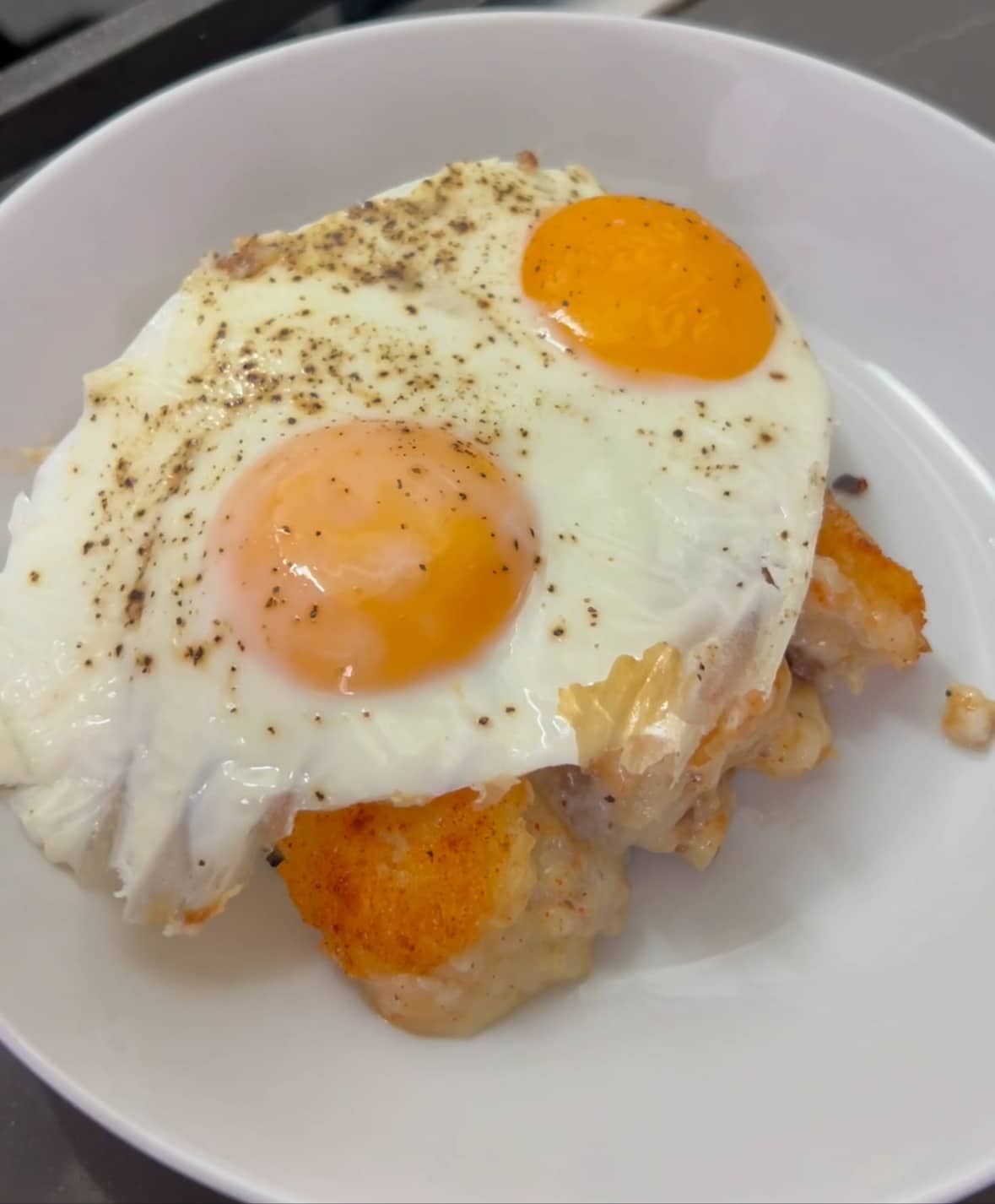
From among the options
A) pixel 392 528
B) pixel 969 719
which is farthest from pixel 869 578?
pixel 392 528

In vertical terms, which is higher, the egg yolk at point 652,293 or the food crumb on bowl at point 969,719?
the egg yolk at point 652,293

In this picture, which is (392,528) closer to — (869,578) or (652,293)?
(652,293)

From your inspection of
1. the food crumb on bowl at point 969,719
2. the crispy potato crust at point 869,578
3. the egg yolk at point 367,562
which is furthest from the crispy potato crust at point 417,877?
Result: the food crumb on bowl at point 969,719

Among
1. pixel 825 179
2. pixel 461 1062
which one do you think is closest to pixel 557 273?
pixel 825 179

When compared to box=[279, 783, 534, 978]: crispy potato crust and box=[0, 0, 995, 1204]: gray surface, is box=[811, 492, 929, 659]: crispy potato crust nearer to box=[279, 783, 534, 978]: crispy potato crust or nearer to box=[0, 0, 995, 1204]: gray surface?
box=[279, 783, 534, 978]: crispy potato crust

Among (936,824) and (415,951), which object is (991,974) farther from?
(415,951)

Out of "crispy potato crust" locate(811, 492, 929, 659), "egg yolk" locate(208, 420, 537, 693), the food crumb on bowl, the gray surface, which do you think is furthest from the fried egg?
the gray surface

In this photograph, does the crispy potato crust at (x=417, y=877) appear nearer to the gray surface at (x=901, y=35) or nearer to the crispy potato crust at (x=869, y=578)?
the crispy potato crust at (x=869, y=578)
